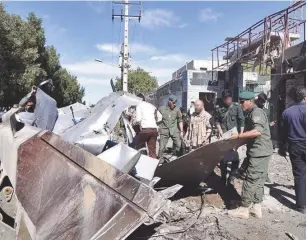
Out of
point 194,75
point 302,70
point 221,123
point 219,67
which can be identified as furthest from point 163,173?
point 194,75

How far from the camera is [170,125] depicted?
784cm

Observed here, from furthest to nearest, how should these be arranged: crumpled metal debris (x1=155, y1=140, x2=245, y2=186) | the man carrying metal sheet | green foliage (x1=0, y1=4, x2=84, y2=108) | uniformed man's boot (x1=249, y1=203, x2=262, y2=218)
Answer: green foliage (x1=0, y1=4, x2=84, y2=108)
the man carrying metal sheet
uniformed man's boot (x1=249, y1=203, x2=262, y2=218)
crumpled metal debris (x1=155, y1=140, x2=245, y2=186)

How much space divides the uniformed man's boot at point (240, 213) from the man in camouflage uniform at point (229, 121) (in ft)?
4.75

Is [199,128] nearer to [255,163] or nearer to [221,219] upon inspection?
[255,163]

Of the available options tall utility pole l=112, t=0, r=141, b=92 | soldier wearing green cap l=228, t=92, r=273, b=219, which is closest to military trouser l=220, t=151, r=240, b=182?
soldier wearing green cap l=228, t=92, r=273, b=219

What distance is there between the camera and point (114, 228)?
260 centimetres

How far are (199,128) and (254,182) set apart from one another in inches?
78.8

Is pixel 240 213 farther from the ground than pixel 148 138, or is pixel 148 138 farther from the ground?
pixel 148 138

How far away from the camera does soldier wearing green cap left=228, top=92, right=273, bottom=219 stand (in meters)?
4.41

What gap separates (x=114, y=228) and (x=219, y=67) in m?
17.0

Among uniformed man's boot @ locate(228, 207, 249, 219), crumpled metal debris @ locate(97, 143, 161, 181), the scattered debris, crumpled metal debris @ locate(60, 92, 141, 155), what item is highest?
crumpled metal debris @ locate(60, 92, 141, 155)

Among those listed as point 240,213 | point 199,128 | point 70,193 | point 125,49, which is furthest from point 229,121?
point 125,49

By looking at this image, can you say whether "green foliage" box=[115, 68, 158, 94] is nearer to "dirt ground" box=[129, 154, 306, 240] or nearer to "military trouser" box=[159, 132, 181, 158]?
"military trouser" box=[159, 132, 181, 158]

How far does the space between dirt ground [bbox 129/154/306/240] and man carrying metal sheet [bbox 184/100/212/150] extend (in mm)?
708
